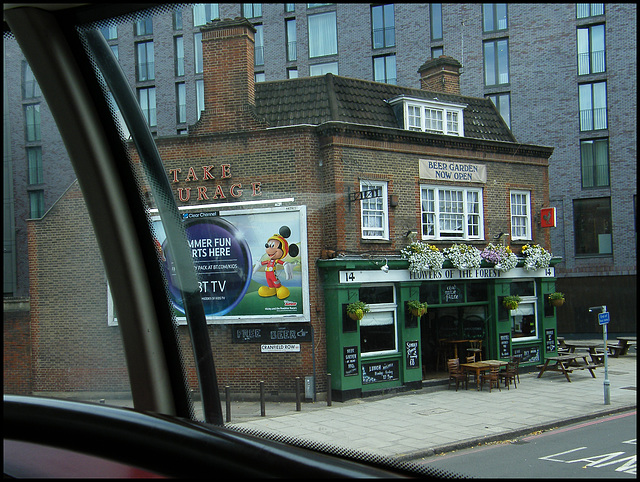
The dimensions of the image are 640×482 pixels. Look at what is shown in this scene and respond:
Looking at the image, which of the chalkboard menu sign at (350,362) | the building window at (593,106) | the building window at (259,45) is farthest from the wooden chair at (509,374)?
the building window at (259,45)

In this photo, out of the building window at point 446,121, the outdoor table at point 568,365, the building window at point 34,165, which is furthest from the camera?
the building window at point 446,121

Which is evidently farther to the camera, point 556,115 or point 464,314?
point 464,314

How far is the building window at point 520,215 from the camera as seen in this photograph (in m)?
2.14

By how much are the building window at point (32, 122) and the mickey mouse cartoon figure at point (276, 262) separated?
882mm

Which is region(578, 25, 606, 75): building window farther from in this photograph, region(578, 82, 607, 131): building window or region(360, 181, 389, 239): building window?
region(360, 181, 389, 239): building window

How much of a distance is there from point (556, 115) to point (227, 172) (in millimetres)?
1229

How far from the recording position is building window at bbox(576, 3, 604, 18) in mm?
920

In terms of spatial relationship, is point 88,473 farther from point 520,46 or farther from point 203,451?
point 520,46

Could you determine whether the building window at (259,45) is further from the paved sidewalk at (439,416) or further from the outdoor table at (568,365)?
the outdoor table at (568,365)

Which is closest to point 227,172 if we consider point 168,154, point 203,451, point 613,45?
point 168,154

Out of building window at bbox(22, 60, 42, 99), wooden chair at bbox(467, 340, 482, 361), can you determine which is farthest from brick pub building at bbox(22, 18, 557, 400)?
wooden chair at bbox(467, 340, 482, 361)

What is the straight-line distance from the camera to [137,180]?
1.90 meters

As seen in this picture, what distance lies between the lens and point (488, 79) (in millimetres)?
1729

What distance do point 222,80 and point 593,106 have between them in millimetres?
1479
